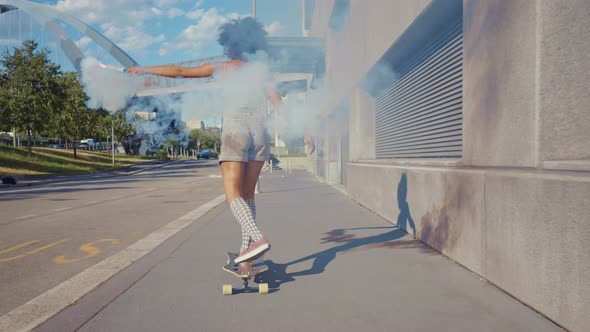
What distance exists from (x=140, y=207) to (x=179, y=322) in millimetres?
8371

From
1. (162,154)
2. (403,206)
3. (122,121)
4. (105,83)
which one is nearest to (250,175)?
(403,206)

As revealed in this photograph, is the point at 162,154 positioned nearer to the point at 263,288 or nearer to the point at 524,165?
the point at 263,288

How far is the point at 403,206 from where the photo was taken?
22.5 ft

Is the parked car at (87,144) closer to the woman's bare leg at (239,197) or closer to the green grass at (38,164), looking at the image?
the green grass at (38,164)

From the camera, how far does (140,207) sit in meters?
11.0

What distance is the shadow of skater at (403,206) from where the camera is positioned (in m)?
6.58

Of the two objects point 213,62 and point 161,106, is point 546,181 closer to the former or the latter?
point 213,62

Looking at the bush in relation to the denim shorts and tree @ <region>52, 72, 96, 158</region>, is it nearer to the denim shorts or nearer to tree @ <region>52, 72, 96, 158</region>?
tree @ <region>52, 72, 96, 158</region>

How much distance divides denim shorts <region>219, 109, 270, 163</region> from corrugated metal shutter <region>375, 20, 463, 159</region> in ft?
9.15

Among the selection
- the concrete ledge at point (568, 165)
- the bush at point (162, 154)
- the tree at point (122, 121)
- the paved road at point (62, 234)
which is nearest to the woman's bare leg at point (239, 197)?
the paved road at point (62, 234)

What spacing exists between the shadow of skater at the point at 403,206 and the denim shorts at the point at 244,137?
300 centimetres

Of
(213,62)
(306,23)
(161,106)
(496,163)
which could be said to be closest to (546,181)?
(496,163)

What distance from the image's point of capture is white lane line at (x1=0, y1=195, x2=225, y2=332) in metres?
3.18

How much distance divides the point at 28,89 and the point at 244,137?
3054 cm
